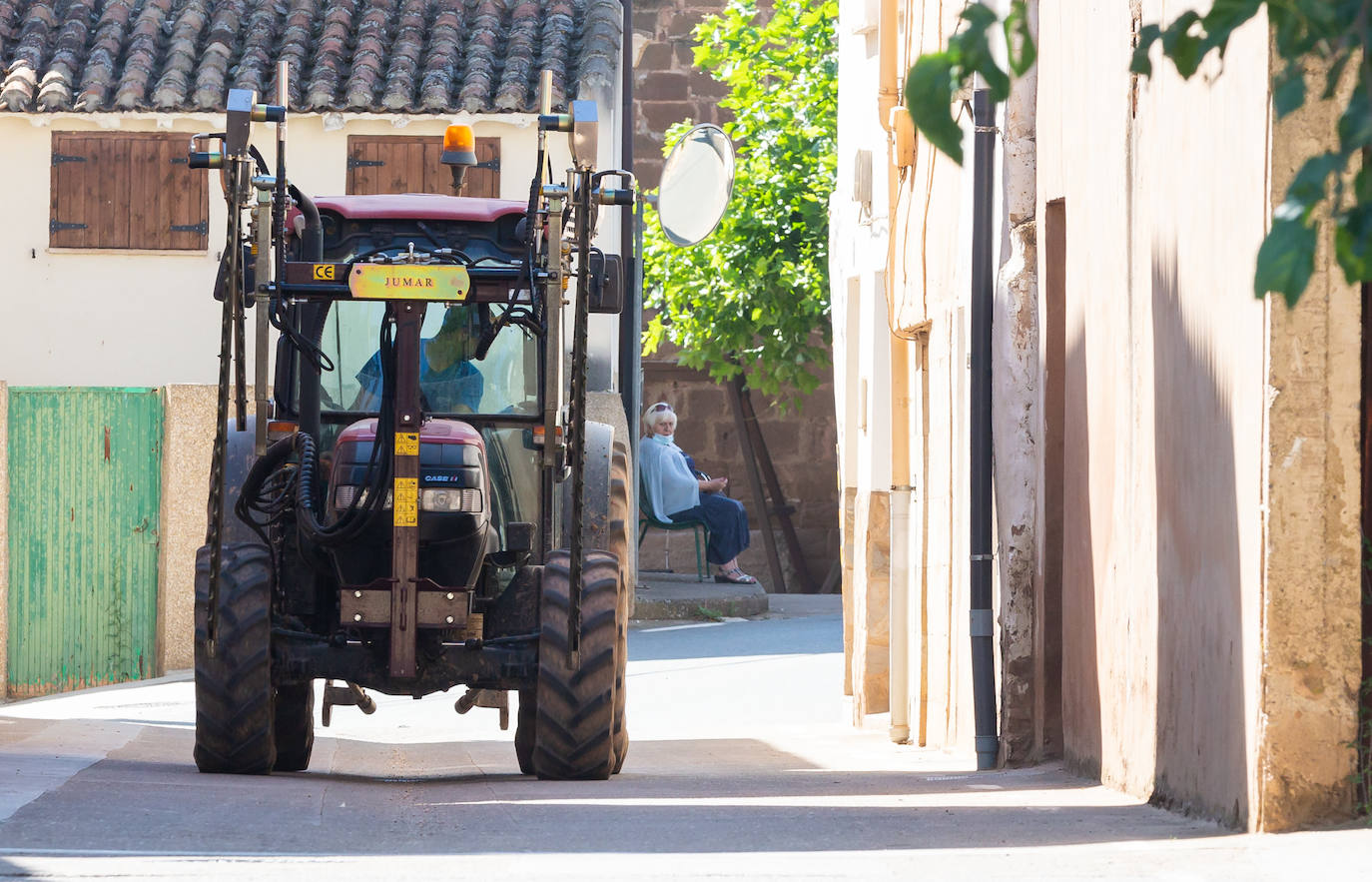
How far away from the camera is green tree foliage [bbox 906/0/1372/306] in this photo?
7.80 ft

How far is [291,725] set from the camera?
8422 millimetres

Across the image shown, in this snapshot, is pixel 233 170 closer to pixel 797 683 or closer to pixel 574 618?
pixel 574 618

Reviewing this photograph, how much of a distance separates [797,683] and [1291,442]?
8.98 meters

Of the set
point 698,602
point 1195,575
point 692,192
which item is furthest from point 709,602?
point 1195,575

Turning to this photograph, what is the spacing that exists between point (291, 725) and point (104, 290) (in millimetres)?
10179

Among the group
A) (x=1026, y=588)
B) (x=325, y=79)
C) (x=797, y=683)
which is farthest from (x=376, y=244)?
(x=325, y=79)

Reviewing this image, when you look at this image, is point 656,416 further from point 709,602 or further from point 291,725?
point 291,725

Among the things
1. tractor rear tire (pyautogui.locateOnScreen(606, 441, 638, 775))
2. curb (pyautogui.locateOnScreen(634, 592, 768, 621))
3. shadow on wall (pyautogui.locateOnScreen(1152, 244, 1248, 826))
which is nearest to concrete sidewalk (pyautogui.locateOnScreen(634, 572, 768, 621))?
curb (pyautogui.locateOnScreen(634, 592, 768, 621))

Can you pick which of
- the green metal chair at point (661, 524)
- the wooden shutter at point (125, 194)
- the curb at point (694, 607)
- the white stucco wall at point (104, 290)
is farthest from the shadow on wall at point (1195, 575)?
the green metal chair at point (661, 524)

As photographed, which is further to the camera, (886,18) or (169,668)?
(169,668)

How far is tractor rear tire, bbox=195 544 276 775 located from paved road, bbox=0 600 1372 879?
19 cm

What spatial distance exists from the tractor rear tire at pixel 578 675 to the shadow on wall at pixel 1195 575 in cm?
188

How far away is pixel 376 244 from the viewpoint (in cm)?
828

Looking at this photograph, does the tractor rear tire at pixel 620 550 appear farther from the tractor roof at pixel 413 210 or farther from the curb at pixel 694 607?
the curb at pixel 694 607
